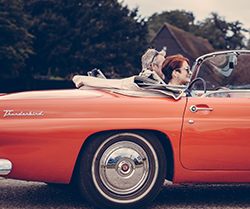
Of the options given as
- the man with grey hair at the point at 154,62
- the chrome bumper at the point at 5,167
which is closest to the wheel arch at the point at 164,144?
the chrome bumper at the point at 5,167

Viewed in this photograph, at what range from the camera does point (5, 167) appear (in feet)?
9.12

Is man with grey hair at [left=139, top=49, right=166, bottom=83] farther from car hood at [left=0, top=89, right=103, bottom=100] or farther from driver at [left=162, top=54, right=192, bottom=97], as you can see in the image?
car hood at [left=0, top=89, right=103, bottom=100]

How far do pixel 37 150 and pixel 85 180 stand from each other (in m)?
0.43

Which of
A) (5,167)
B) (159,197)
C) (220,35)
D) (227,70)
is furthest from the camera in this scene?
(220,35)

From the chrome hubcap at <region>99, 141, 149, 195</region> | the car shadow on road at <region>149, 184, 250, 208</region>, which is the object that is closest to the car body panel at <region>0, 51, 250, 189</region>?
the chrome hubcap at <region>99, 141, 149, 195</region>

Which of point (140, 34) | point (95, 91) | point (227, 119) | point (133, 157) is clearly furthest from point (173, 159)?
point (140, 34)

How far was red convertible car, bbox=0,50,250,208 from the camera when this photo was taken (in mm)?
2838

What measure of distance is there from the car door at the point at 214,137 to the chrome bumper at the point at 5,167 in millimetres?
1321

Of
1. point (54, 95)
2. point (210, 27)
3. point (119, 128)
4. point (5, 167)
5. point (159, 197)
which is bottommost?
point (159, 197)

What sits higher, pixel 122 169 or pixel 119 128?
pixel 119 128

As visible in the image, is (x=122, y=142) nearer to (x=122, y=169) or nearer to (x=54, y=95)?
(x=122, y=169)

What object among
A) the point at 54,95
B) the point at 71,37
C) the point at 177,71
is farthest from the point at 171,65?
the point at 71,37

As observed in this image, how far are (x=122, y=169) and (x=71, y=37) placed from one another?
27.6m

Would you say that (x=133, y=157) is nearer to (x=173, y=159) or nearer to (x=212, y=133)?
(x=173, y=159)
